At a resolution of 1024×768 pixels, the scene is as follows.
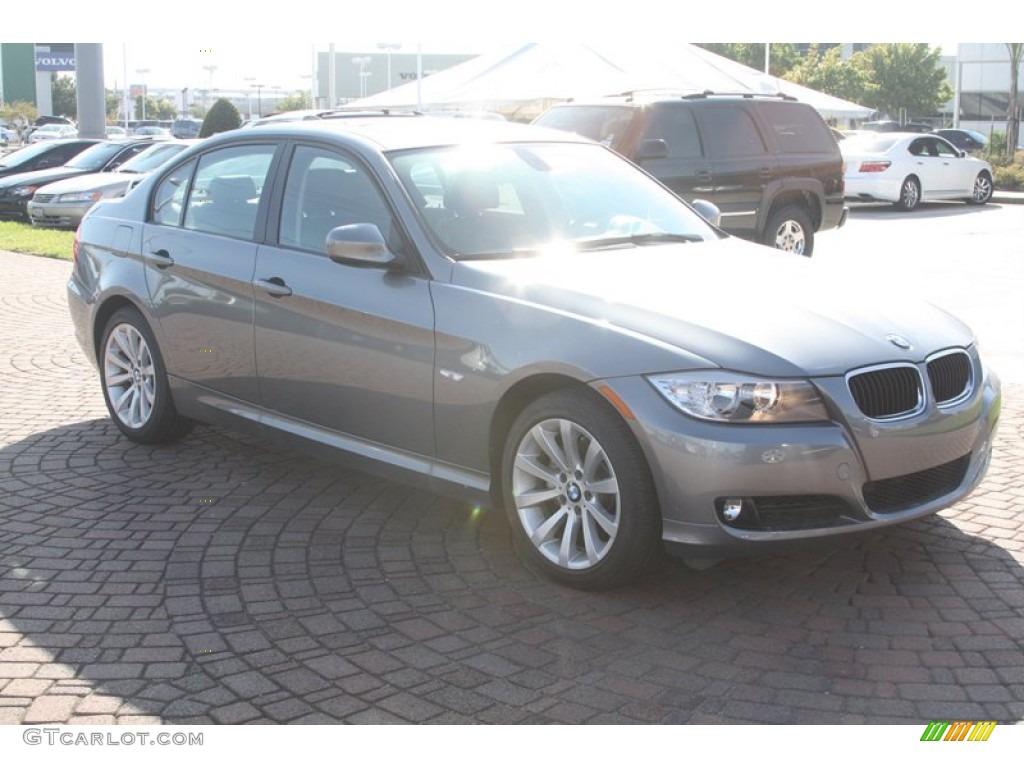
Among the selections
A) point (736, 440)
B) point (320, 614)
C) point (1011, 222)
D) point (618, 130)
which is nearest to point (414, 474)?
point (320, 614)

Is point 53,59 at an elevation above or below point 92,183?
above

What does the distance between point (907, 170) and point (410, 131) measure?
67.6 feet

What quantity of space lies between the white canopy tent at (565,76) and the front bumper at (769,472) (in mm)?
21485

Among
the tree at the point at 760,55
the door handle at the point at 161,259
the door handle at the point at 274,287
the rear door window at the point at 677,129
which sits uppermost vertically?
the tree at the point at 760,55

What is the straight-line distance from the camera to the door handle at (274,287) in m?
5.64

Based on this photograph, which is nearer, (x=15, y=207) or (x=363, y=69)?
(x=15, y=207)

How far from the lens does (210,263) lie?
6.10 m

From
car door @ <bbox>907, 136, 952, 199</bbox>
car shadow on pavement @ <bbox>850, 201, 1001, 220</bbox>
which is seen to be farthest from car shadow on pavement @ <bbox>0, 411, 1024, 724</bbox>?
car door @ <bbox>907, 136, 952, 199</bbox>

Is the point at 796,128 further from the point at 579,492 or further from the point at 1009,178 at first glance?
the point at 1009,178

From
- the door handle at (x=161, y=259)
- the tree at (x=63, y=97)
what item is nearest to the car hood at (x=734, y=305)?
the door handle at (x=161, y=259)

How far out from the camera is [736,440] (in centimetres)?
422

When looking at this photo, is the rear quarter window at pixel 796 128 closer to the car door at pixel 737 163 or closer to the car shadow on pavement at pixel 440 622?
the car door at pixel 737 163

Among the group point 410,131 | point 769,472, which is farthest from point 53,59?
point 769,472
